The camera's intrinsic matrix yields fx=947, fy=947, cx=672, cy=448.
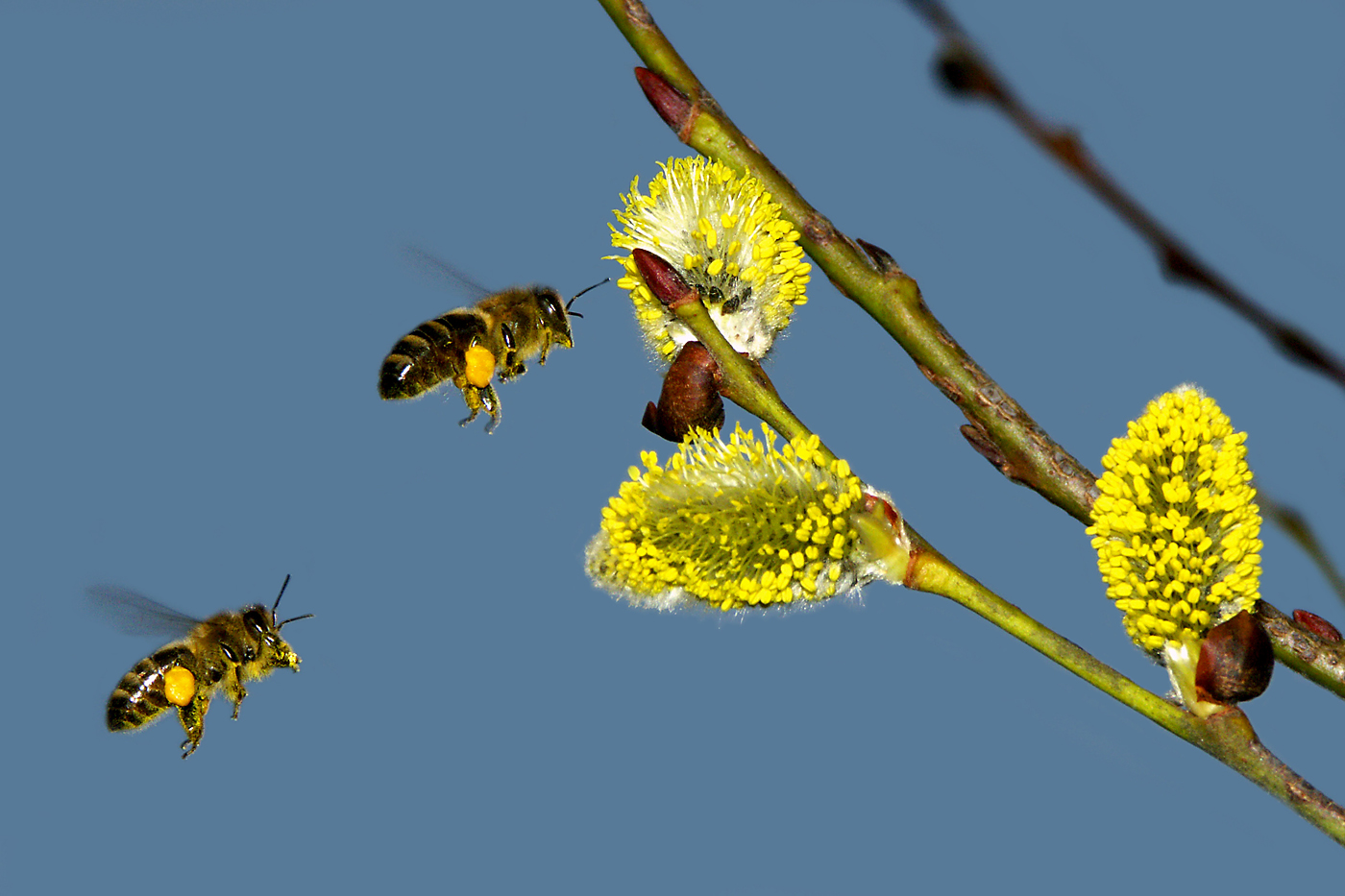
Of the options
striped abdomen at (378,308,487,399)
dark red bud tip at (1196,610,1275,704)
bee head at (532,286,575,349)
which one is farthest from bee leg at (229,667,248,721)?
dark red bud tip at (1196,610,1275,704)

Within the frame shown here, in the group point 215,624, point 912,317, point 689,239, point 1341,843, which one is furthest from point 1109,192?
point 215,624

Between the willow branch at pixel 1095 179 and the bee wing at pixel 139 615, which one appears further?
the bee wing at pixel 139 615

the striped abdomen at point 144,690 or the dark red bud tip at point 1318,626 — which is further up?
the striped abdomen at point 144,690

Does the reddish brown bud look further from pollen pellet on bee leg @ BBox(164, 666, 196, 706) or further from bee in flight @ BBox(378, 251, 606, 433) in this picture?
pollen pellet on bee leg @ BBox(164, 666, 196, 706)

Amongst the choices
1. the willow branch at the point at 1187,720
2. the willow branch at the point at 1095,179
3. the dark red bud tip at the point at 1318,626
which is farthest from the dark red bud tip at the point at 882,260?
the dark red bud tip at the point at 1318,626

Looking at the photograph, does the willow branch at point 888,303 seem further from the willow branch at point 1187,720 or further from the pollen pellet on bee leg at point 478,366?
the pollen pellet on bee leg at point 478,366

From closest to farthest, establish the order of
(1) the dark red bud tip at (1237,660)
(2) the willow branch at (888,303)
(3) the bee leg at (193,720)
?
(1) the dark red bud tip at (1237,660) < (2) the willow branch at (888,303) < (3) the bee leg at (193,720)

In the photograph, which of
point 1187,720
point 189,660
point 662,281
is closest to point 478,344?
point 662,281

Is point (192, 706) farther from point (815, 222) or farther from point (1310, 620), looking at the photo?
point (1310, 620)
